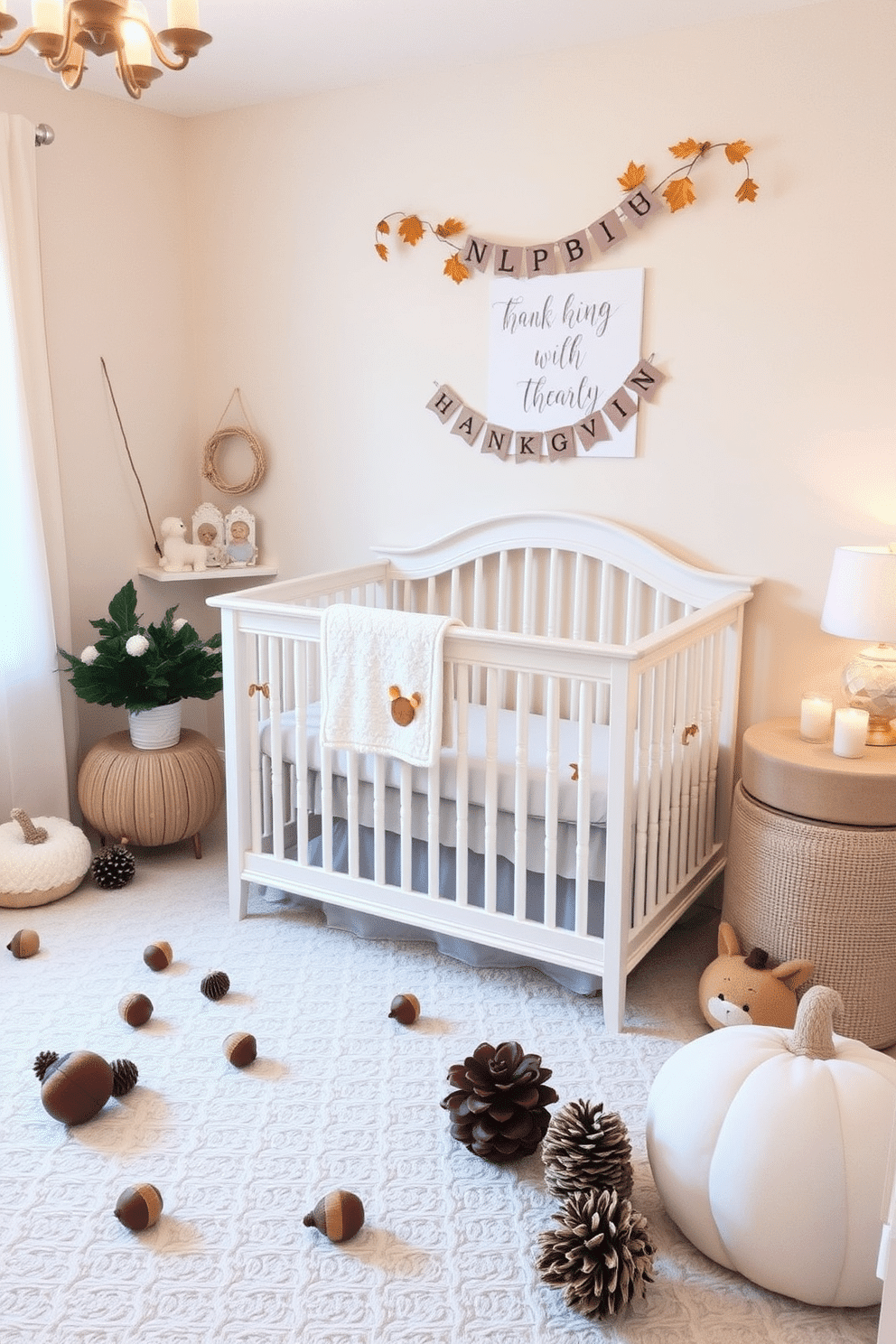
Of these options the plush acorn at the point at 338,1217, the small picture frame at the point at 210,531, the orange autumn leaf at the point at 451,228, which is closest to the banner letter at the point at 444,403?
the orange autumn leaf at the point at 451,228

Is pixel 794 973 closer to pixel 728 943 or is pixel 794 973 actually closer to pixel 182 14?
pixel 728 943

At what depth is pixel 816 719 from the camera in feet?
7.90

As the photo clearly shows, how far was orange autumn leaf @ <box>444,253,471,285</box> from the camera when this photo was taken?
2.99m

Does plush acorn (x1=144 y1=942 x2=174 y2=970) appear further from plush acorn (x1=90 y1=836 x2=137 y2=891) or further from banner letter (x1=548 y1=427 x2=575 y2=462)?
banner letter (x1=548 y1=427 x2=575 y2=462)

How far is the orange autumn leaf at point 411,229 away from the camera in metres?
3.04

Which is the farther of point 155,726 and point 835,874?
point 155,726

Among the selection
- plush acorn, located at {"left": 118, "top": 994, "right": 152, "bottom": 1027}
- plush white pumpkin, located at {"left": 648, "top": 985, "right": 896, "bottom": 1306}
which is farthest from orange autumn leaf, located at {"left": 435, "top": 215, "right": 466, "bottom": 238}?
plush white pumpkin, located at {"left": 648, "top": 985, "right": 896, "bottom": 1306}

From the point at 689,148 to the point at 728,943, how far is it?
5.89ft

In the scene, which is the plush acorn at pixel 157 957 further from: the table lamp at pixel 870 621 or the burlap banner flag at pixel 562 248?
→ the burlap banner flag at pixel 562 248

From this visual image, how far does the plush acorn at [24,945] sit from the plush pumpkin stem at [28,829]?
321 millimetres

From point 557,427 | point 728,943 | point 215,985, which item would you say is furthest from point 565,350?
point 215,985

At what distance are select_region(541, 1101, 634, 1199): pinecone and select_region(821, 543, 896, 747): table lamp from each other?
3.52ft

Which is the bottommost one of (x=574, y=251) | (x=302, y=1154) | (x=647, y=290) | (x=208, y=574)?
(x=302, y=1154)

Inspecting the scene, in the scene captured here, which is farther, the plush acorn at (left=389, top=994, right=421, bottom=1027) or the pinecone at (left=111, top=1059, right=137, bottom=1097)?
the plush acorn at (left=389, top=994, right=421, bottom=1027)
